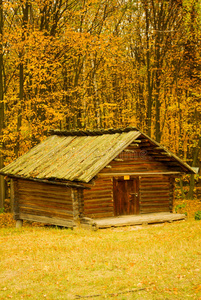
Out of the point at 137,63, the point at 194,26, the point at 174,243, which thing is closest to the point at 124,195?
the point at 174,243

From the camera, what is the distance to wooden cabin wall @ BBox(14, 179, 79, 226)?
63.7ft

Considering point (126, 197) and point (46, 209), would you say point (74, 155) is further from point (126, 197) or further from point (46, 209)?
point (126, 197)

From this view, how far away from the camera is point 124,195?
67.7 ft

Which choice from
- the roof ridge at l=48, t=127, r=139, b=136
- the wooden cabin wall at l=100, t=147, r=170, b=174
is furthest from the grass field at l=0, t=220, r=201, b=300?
the roof ridge at l=48, t=127, r=139, b=136

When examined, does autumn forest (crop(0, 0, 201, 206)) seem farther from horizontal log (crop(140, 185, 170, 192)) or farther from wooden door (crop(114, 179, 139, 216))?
horizontal log (crop(140, 185, 170, 192))

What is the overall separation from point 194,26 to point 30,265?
20212 mm

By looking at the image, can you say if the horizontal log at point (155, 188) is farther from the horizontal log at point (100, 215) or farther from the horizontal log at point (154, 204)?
the horizontal log at point (100, 215)

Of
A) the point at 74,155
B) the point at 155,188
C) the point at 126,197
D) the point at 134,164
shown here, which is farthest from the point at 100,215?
the point at 155,188

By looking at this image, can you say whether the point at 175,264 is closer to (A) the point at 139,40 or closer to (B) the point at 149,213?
(B) the point at 149,213

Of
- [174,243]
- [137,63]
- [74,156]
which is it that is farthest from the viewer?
[137,63]

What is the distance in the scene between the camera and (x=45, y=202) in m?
21.0

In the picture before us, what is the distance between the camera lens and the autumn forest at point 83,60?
24.9 metres

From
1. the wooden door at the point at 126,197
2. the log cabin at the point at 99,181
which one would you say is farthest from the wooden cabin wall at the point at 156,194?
the wooden door at the point at 126,197

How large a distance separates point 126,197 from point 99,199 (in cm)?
156
